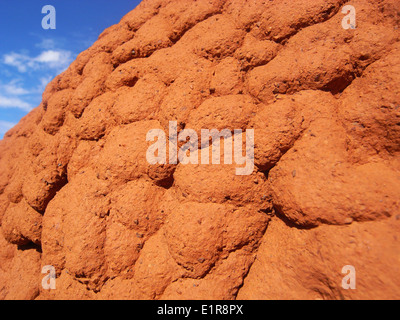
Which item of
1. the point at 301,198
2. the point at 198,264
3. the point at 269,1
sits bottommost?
the point at 198,264

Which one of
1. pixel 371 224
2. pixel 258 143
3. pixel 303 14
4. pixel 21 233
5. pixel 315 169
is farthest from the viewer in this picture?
pixel 21 233

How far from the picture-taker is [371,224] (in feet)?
3.34

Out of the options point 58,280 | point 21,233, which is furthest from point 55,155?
point 58,280

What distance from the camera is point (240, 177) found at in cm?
132

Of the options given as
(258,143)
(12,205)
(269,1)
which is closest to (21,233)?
(12,205)

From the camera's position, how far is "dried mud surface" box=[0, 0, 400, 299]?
1.10 metres

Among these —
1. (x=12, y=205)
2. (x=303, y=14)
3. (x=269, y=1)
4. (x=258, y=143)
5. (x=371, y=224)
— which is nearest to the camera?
(x=371, y=224)

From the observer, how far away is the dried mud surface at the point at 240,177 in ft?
3.61

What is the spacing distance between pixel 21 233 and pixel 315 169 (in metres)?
2.24

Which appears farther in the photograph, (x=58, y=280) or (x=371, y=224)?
(x=58, y=280)

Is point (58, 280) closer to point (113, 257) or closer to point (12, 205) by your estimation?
point (113, 257)

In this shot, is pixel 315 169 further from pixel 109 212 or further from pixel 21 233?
pixel 21 233

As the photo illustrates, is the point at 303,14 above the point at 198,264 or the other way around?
above

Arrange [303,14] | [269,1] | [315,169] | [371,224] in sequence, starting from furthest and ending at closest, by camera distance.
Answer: [269,1], [303,14], [315,169], [371,224]
